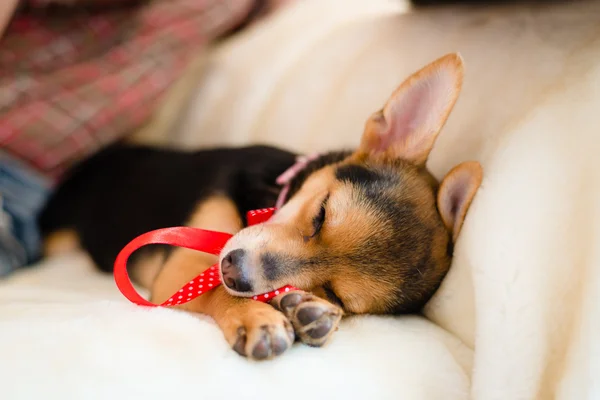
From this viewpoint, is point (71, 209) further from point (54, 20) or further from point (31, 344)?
point (31, 344)

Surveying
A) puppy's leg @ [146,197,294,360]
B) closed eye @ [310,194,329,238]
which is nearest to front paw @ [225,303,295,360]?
puppy's leg @ [146,197,294,360]

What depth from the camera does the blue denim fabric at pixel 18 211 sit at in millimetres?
1685

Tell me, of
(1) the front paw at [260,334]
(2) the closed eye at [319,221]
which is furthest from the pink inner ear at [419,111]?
(1) the front paw at [260,334]

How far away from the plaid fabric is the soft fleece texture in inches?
19.5

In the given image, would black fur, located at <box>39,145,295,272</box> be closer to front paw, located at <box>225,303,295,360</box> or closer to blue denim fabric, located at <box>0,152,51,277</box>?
blue denim fabric, located at <box>0,152,51,277</box>

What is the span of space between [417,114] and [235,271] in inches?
24.9

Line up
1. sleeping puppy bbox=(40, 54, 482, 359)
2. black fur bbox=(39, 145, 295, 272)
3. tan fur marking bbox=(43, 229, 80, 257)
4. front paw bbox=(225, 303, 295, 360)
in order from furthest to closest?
1. tan fur marking bbox=(43, 229, 80, 257)
2. black fur bbox=(39, 145, 295, 272)
3. sleeping puppy bbox=(40, 54, 482, 359)
4. front paw bbox=(225, 303, 295, 360)

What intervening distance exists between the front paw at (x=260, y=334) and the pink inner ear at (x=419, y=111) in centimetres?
63

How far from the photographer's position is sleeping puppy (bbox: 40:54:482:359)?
1.15 meters

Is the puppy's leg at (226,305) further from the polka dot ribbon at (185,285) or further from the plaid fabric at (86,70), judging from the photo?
the plaid fabric at (86,70)

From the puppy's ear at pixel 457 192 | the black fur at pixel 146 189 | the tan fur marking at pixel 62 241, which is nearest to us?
the puppy's ear at pixel 457 192

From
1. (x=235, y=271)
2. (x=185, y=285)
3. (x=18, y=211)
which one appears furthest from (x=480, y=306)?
(x=18, y=211)

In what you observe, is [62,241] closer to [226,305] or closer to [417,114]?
[226,305]

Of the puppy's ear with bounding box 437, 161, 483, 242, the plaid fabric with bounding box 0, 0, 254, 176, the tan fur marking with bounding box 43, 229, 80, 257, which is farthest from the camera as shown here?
the tan fur marking with bounding box 43, 229, 80, 257
